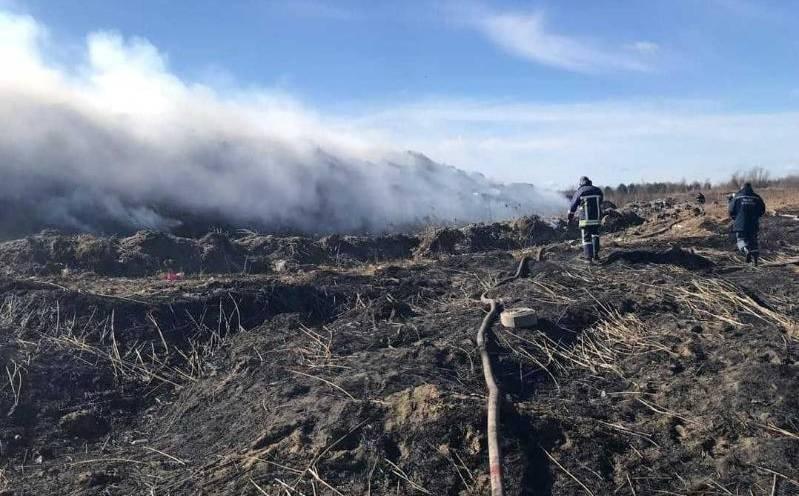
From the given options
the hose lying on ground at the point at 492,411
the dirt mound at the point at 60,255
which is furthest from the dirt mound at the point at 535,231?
the hose lying on ground at the point at 492,411

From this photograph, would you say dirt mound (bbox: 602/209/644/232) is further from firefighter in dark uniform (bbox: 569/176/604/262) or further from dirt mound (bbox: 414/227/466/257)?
firefighter in dark uniform (bbox: 569/176/604/262)

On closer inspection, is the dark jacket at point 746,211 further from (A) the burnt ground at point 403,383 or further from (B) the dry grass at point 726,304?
(B) the dry grass at point 726,304

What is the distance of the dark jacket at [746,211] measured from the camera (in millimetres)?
10414

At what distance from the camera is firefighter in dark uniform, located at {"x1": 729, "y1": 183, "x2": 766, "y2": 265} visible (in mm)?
10414

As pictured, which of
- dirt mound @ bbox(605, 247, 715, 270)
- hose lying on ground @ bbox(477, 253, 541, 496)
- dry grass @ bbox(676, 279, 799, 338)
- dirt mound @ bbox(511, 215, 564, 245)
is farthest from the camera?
dirt mound @ bbox(511, 215, 564, 245)

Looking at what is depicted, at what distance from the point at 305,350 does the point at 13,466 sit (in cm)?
274

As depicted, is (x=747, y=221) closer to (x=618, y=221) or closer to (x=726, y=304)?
(x=726, y=304)

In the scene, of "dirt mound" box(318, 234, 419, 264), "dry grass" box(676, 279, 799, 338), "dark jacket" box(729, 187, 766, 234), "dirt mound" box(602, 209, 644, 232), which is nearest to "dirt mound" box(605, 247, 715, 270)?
"dark jacket" box(729, 187, 766, 234)

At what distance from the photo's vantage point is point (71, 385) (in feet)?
21.3

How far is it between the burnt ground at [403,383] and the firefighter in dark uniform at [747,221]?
1.23 feet

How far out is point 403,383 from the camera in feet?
18.3

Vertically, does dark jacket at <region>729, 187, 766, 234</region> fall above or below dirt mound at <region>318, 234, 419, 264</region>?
above

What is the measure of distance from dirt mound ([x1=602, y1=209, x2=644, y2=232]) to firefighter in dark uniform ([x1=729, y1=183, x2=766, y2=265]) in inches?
303

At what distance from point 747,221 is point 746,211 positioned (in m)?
0.22
